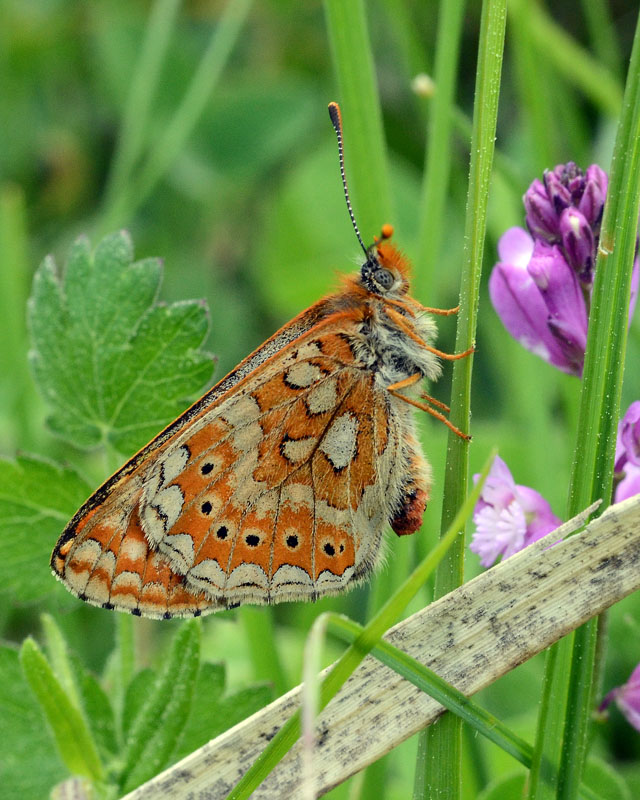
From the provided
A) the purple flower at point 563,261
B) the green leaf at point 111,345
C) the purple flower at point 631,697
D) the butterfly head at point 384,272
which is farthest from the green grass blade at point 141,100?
the purple flower at point 631,697

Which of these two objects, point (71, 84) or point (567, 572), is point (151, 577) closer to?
point (567, 572)

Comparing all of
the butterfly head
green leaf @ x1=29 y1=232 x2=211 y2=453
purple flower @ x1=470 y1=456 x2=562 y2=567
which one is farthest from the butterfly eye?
purple flower @ x1=470 y1=456 x2=562 y2=567

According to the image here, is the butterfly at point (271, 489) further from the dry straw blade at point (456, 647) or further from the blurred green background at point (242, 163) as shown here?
the blurred green background at point (242, 163)

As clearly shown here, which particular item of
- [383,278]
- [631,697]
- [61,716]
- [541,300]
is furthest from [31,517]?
[631,697]

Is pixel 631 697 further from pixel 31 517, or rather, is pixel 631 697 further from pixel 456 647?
pixel 31 517

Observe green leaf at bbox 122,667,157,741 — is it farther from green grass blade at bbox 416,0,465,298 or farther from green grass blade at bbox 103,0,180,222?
green grass blade at bbox 103,0,180,222

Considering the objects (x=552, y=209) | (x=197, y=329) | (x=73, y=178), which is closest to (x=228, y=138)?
(x=73, y=178)
